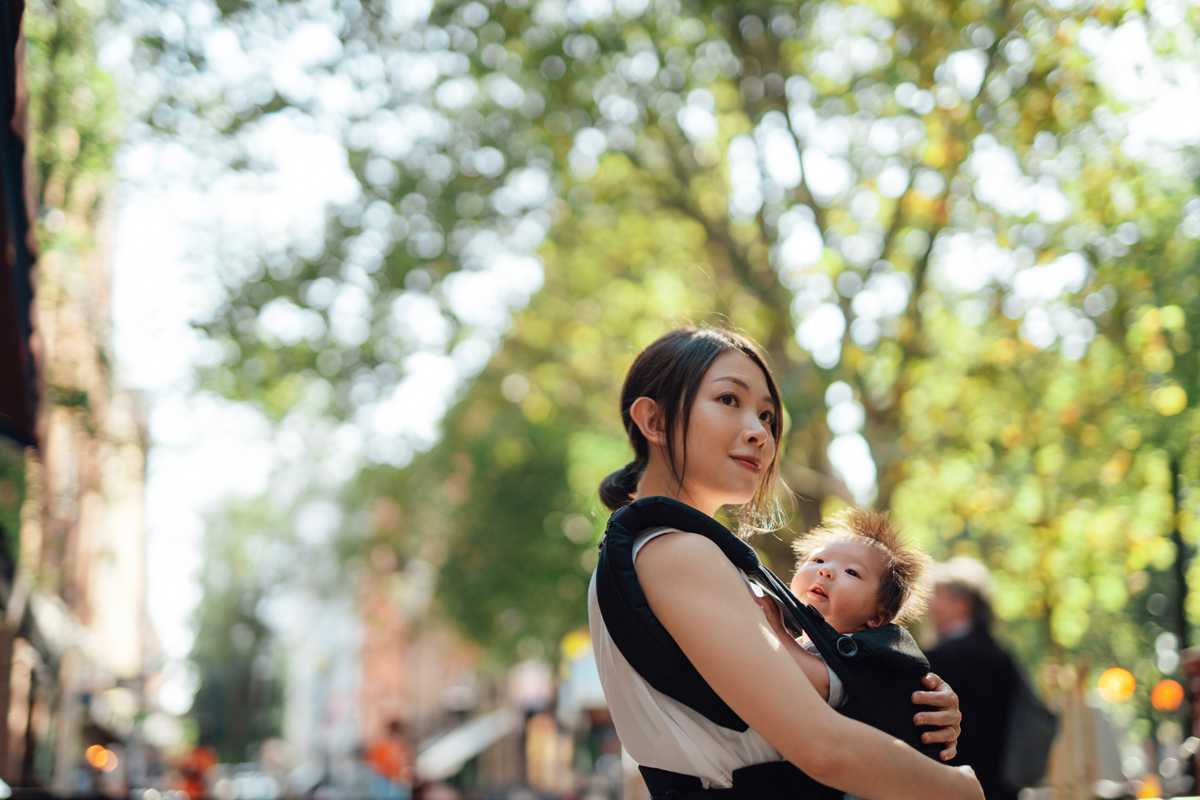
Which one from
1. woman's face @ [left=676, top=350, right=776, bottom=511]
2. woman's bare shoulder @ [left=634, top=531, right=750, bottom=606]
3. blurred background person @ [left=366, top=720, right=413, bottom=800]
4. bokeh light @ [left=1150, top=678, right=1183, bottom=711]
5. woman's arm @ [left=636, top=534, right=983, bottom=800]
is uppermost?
woman's face @ [left=676, top=350, right=776, bottom=511]

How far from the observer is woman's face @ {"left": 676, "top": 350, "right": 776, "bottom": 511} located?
6.28 ft

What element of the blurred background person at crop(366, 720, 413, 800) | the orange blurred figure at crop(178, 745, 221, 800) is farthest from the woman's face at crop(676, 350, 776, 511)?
the orange blurred figure at crop(178, 745, 221, 800)

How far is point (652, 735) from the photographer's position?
1688mm

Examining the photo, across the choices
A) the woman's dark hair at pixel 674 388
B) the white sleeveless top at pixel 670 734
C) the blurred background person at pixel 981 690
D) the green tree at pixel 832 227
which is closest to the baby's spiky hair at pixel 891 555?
the woman's dark hair at pixel 674 388

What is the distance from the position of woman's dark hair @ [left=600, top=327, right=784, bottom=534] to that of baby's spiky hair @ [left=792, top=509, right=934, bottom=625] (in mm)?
192

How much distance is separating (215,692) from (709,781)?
179ft

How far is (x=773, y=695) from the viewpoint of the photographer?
4.87 feet

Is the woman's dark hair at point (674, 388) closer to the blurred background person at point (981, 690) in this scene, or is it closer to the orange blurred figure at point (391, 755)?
the blurred background person at point (981, 690)

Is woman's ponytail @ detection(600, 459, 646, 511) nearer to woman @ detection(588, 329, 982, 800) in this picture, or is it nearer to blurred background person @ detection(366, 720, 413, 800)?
woman @ detection(588, 329, 982, 800)

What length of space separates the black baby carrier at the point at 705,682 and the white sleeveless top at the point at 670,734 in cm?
2

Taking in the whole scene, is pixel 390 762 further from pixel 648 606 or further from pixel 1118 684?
pixel 648 606

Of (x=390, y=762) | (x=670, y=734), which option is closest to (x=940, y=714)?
(x=670, y=734)

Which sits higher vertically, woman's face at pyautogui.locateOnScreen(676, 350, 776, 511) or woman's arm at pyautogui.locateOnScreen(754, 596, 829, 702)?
woman's face at pyautogui.locateOnScreen(676, 350, 776, 511)

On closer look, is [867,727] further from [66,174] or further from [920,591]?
[66,174]
